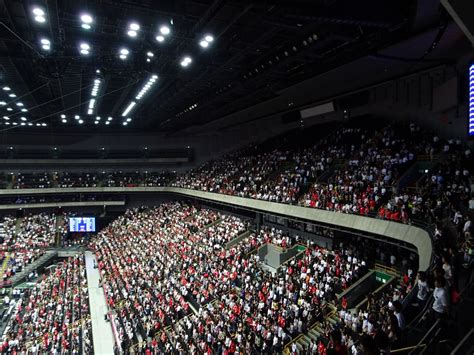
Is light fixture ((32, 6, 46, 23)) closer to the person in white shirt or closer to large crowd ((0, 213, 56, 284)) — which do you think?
the person in white shirt

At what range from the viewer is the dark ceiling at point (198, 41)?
11.7 m

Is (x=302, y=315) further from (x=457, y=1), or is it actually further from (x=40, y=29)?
(x=40, y=29)

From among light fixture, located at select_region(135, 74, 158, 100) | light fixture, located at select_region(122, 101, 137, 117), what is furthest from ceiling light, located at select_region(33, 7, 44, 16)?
light fixture, located at select_region(122, 101, 137, 117)

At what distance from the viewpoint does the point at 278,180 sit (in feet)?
81.7

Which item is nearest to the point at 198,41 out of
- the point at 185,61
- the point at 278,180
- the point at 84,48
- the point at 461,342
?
the point at 185,61

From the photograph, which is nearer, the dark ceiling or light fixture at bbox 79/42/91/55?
the dark ceiling

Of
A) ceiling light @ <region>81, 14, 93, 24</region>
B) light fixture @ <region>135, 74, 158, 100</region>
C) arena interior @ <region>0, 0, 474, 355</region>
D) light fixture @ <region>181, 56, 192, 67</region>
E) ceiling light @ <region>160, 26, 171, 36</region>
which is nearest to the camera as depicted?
arena interior @ <region>0, 0, 474, 355</region>

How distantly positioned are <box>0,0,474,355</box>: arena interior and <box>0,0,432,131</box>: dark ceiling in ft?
0.31

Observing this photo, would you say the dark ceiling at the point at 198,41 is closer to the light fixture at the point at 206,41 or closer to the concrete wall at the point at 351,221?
the light fixture at the point at 206,41

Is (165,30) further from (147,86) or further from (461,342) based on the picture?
(461,342)

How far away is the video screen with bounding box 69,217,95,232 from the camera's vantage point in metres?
43.1

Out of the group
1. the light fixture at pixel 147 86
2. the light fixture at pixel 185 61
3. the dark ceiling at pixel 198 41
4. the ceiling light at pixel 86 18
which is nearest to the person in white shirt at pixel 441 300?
the dark ceiling at pixel 198 41

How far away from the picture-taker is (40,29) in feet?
45.1

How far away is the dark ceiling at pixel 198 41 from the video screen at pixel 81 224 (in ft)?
70.9
